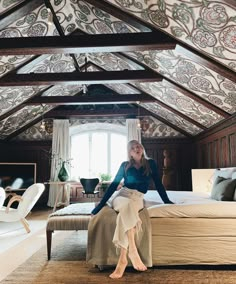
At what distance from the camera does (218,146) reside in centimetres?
667

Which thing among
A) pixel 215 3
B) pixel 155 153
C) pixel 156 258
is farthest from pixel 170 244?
pixel 155 153

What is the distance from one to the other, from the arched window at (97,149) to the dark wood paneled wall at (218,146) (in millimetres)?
2329

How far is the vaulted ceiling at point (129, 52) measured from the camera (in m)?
3.72

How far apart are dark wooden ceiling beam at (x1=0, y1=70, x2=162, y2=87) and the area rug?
10.8 ft

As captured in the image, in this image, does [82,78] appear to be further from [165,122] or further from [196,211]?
[165,122]

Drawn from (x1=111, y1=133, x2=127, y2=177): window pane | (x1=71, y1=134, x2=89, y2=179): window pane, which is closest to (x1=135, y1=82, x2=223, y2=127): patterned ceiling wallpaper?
(x1=111, y1=133, x2=127, y2=177): window pane

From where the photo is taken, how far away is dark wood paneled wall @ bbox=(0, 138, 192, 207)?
8844mm

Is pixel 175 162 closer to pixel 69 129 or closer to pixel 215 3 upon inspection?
pixel 69 129

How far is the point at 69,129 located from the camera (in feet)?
29.6

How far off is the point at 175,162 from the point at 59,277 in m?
6.63

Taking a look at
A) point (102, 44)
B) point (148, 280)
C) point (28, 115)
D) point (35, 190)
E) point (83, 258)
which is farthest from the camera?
point (28, 115)

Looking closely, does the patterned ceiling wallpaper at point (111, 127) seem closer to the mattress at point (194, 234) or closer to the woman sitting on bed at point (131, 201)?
the woman sitting on bed at point (131, 201)

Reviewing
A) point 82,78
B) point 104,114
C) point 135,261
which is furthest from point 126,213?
point 104,114

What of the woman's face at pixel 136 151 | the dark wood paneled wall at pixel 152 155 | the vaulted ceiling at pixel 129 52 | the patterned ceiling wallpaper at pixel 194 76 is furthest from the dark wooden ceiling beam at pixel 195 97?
the dark wood paneled wall at pixel 152 155
